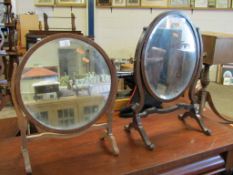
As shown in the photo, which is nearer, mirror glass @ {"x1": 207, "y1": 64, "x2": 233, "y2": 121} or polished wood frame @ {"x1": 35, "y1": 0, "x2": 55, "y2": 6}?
mirror glass @ {"x1": 207, "y1": 64, "x2": 233, "y2": 121}

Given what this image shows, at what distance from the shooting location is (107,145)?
2.89 ft

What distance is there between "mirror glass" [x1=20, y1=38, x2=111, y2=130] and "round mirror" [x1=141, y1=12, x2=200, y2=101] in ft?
0.51

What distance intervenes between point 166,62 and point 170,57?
2 centimetres

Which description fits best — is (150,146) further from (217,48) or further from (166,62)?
(217,48)

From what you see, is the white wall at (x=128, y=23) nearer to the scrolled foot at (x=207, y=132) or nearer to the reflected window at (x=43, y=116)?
the scrolled foot at (x=207, y=132)

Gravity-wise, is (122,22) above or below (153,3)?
below

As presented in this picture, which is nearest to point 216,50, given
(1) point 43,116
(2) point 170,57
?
(2) point 170,57

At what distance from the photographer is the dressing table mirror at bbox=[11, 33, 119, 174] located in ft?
2.38

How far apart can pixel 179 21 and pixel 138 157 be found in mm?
482

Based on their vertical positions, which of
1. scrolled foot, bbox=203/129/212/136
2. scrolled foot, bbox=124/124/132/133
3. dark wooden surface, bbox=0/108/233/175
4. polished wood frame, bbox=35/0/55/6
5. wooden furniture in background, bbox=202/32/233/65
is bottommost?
dark wooden surface, bbox=0/108/233/175

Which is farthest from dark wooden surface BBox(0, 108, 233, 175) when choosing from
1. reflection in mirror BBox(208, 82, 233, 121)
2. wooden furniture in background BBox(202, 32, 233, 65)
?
reflection in mirror BBox(208, 82, 233, 121)

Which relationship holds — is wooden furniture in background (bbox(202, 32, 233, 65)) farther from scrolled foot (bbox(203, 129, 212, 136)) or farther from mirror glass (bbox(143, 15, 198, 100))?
scrolled foot (bbox(203, 129, 212, 136))

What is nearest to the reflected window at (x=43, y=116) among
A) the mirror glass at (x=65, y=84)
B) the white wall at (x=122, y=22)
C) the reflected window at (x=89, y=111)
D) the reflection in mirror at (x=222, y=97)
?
the mirror glass at (x=65, y=84)

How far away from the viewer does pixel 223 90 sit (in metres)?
3.85
